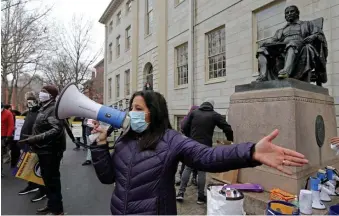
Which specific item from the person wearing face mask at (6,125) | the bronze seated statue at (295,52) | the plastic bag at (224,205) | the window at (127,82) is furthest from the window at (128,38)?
the plastic bag at (224,205)

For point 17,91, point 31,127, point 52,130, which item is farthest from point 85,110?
point 17,91

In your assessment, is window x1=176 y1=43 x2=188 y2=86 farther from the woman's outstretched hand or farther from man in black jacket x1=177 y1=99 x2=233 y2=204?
the woman's outstretched hand

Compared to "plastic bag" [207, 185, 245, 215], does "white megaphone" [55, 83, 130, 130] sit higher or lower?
higher

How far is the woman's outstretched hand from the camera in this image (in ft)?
4.62

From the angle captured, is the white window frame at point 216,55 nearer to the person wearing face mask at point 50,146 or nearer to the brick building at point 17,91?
the person wearing face mask at point 50,146

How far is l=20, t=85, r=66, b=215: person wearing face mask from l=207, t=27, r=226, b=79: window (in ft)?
24.9

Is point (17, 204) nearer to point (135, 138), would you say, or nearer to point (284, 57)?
point (135, 138)

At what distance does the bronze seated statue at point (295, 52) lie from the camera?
4.52 metres

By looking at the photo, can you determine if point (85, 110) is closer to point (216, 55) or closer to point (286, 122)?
point (286, 122)

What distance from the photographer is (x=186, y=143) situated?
1.83 meters

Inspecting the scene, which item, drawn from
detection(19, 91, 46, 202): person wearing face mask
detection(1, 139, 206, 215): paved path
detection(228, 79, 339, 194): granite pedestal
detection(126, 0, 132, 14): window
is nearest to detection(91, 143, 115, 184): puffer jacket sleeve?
detection(228, 79, 339, 194): granite pedestal

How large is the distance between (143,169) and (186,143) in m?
0.36

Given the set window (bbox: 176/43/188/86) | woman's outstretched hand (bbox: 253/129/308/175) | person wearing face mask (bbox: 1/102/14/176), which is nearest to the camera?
woman's outstretched hand (bbox: 253/129/308/175)

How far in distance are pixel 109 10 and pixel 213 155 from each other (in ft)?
84.8
